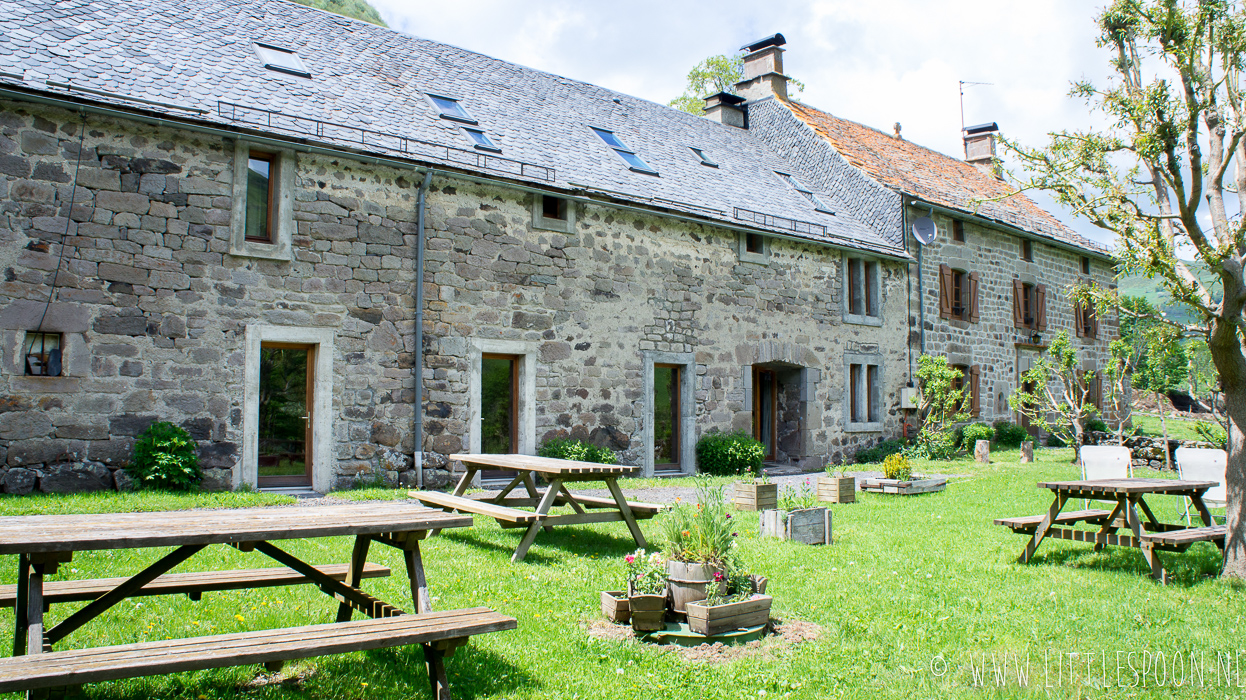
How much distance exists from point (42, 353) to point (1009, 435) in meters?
19.2

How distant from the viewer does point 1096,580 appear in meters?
5.87

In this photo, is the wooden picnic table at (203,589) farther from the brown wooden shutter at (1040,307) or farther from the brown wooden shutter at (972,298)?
the brown wooden shutter at (1040,307)

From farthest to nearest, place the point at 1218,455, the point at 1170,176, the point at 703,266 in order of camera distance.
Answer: the point at 703,266 → the point at 1218,455 → the point at 1170,176

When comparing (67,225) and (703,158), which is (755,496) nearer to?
(67,225)

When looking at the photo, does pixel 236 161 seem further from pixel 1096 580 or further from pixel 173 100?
pixel 1096 580

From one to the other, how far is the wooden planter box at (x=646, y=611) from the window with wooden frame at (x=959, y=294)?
15795 millimetres

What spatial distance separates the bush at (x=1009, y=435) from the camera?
778 inches

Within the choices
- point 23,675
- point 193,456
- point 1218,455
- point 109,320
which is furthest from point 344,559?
point 1218,455

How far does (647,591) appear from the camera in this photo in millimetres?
4543

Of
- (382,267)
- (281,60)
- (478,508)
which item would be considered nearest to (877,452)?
(382,267)

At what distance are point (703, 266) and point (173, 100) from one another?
8.07 meters

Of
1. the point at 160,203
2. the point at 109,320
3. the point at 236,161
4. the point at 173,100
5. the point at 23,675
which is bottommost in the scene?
the point at 23,675

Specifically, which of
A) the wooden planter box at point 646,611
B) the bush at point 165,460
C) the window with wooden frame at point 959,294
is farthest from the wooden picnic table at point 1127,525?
the window with wooden frame at point 959,294

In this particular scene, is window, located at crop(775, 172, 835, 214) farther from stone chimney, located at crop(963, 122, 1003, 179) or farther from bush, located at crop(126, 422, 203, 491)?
bush, located at crop(126, 422, 203, 491)
